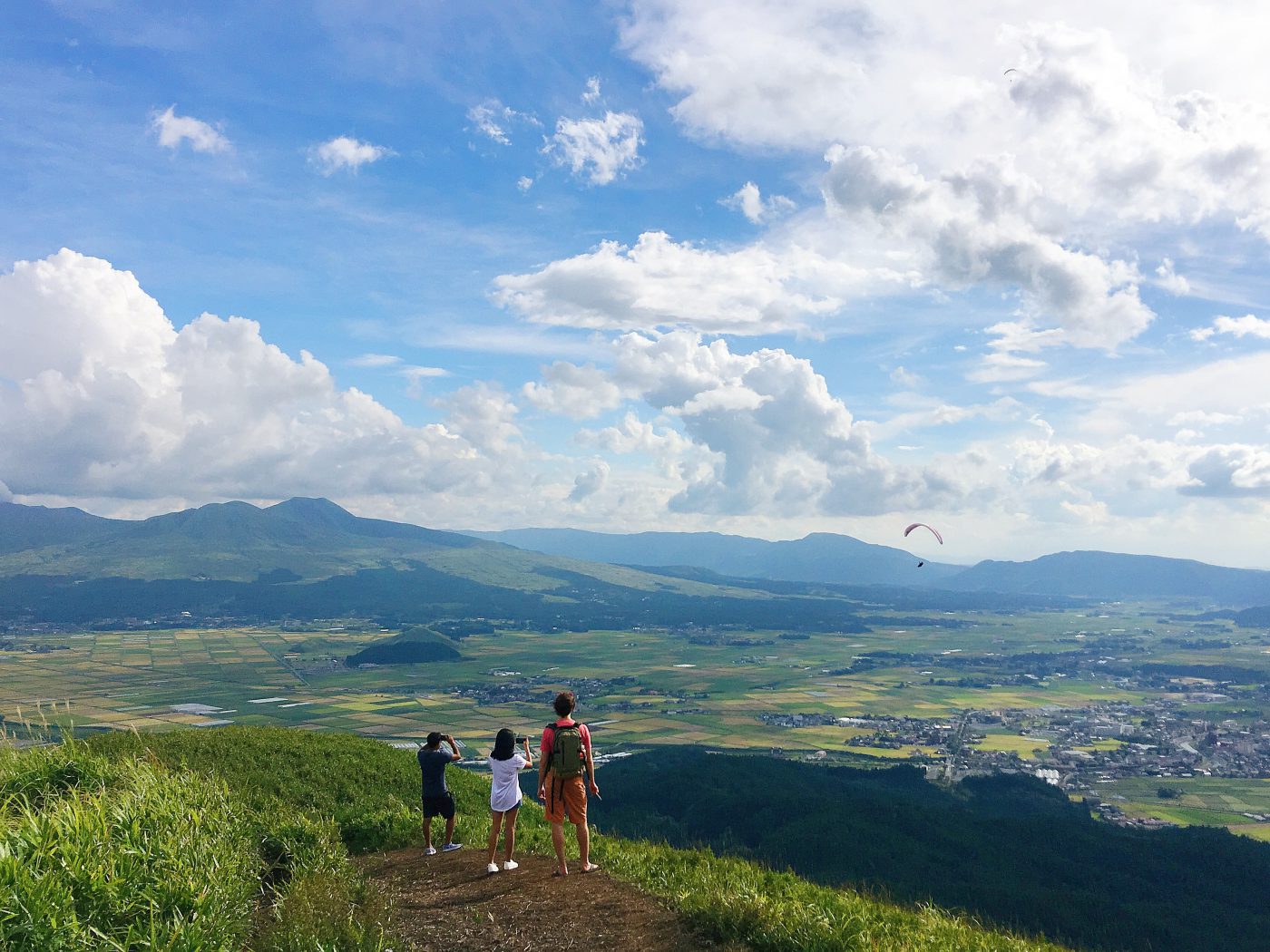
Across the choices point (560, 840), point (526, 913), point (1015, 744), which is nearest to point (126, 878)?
point (526, 913)

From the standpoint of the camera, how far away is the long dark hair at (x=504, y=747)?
14813 mm

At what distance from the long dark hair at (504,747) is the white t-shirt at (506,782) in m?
0.07

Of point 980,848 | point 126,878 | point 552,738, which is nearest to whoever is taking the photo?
point 126,878

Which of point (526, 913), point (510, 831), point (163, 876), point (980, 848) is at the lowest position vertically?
point (980, 848)

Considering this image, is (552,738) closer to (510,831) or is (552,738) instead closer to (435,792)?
(510,831)

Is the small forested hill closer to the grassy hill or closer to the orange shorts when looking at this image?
the grassy hill

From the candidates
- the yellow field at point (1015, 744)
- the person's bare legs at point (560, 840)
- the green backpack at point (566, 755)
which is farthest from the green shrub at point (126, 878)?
the yellow field at point (1015, 744)

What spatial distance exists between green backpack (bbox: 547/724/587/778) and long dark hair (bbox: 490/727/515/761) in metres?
1.25

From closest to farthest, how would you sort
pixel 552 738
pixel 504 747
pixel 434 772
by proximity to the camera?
pixel 552 738
pixel 504 747
pixel 434 772

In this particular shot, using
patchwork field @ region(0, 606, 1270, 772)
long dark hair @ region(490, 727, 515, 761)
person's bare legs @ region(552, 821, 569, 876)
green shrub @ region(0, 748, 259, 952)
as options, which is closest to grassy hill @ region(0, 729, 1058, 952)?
green shrub @ region(0, 748, 259, 952)

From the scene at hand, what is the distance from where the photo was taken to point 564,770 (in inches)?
546

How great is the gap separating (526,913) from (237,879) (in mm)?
4727

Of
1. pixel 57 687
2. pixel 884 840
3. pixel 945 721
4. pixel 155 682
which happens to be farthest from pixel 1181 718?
pixel 57 687

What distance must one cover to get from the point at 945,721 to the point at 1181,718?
51823 mm
